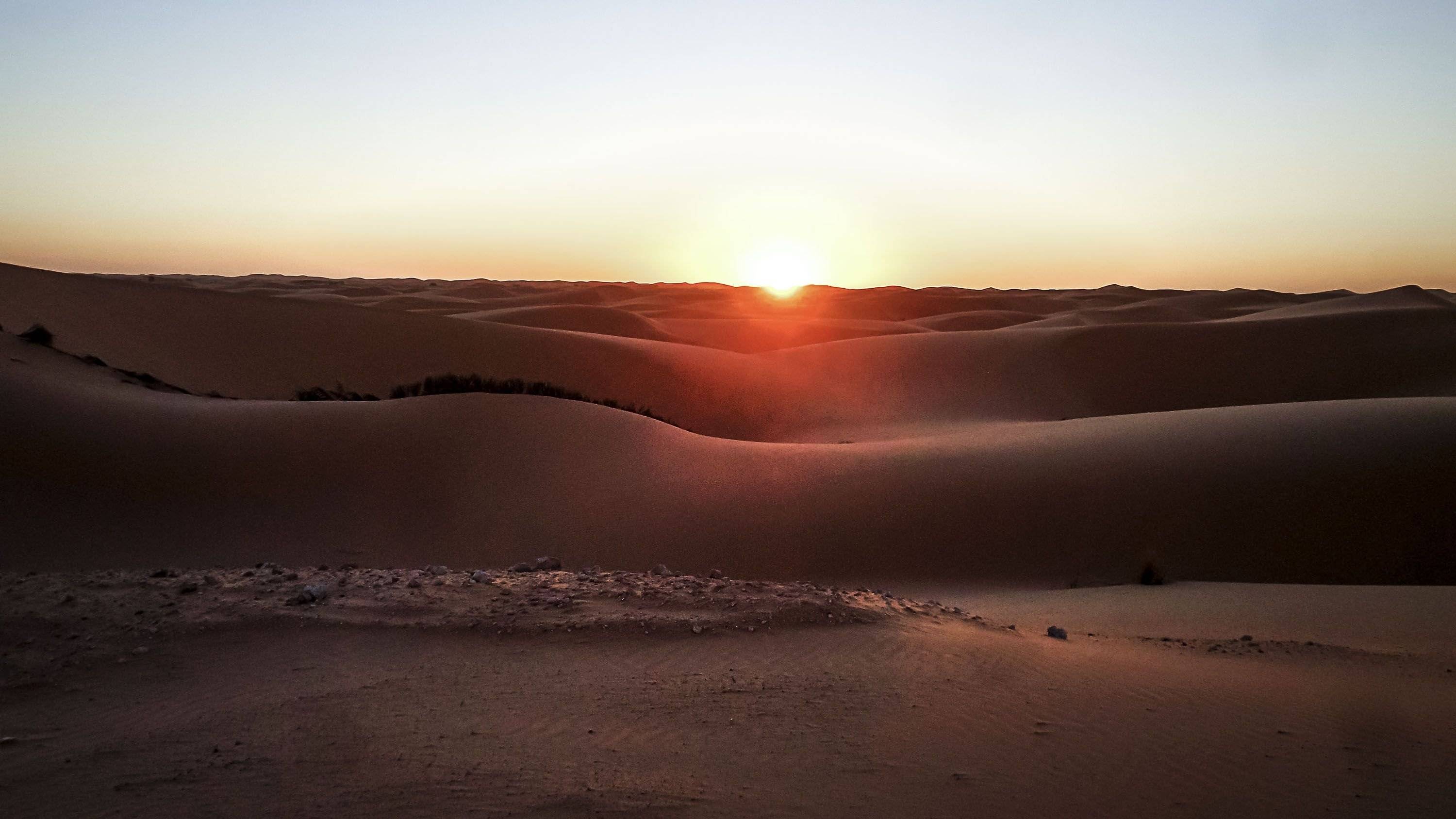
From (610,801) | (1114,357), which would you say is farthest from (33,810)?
(1114,357)

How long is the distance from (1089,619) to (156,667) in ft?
24.4

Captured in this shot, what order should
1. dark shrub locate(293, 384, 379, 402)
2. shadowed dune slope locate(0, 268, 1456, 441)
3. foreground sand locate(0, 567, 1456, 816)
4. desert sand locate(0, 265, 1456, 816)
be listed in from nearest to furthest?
foreground sand locate(0, 567, 1456, 816) < desert sand locate(0, 265, 1456, 816) < dark shrub locate(293, 384, 379, 402) < shadowed dune slope locate(0, 268, 1456, 441)

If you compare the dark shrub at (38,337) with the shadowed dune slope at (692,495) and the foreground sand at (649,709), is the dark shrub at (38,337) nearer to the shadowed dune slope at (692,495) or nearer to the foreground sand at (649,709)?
the shadowed dune slope at (692,495)

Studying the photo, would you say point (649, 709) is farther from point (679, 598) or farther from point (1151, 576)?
point (1151, 576)

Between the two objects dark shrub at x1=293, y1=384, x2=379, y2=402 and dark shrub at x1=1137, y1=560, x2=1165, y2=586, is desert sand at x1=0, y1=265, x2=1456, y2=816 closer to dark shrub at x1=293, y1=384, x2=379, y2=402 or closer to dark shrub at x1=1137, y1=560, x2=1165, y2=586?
dark shrub at x1=1137, y1=560, x2=1165, y2=586

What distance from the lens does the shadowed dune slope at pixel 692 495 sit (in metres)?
11.2

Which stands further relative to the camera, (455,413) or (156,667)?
(455,413)

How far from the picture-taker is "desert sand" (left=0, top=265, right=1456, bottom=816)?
170 inches

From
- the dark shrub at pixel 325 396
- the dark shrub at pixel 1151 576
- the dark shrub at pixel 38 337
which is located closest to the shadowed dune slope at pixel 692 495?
the dark shrub at pixel 1151 576

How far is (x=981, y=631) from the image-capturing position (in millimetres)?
7168

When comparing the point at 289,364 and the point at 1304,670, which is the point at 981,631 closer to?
the point at 1304,670

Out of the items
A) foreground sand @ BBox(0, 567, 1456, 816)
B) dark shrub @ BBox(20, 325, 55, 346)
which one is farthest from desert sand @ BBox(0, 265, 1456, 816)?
dark shrub @ BBox(20, 325, 55, 346)

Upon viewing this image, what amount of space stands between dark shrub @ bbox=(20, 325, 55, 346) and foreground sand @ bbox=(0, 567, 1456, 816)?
13.7 m

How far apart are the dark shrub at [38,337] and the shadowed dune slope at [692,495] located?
3.11 metres
